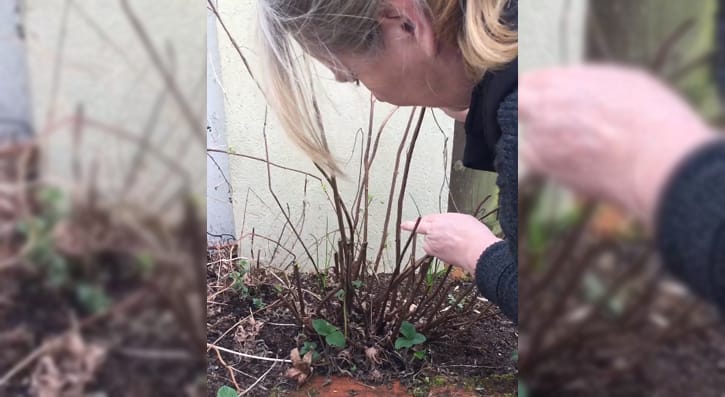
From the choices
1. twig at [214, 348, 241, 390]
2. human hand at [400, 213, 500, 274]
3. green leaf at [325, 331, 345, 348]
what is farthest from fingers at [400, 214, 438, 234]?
twig at [214, 348, 241, 390]

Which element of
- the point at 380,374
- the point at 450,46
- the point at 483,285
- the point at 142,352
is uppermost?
the point at 450,46

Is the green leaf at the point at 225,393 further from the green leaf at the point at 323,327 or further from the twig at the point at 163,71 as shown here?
the twig at the point at 163,71

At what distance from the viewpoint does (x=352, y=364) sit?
4.82ft

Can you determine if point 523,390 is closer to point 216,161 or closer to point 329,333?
point 329,333

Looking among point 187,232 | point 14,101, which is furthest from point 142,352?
point 14,101

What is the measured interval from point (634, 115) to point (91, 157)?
1.26ft

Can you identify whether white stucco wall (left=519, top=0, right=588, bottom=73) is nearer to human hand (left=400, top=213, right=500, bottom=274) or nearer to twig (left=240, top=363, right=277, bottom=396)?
human hand (left=400, top=213, right=500, bottom=274)

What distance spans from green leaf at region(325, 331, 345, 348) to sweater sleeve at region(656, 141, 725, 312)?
4.00 ft

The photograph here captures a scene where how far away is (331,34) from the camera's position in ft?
3.34

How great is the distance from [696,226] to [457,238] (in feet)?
2.90

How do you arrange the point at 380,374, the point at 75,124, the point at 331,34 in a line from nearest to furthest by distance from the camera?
the point at 75,124, the point at 331,34, the point at 380,374

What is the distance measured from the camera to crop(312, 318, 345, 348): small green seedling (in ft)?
4.65

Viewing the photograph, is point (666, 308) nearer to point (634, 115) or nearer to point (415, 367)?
point (634, 115)

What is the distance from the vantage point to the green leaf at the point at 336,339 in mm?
1415
